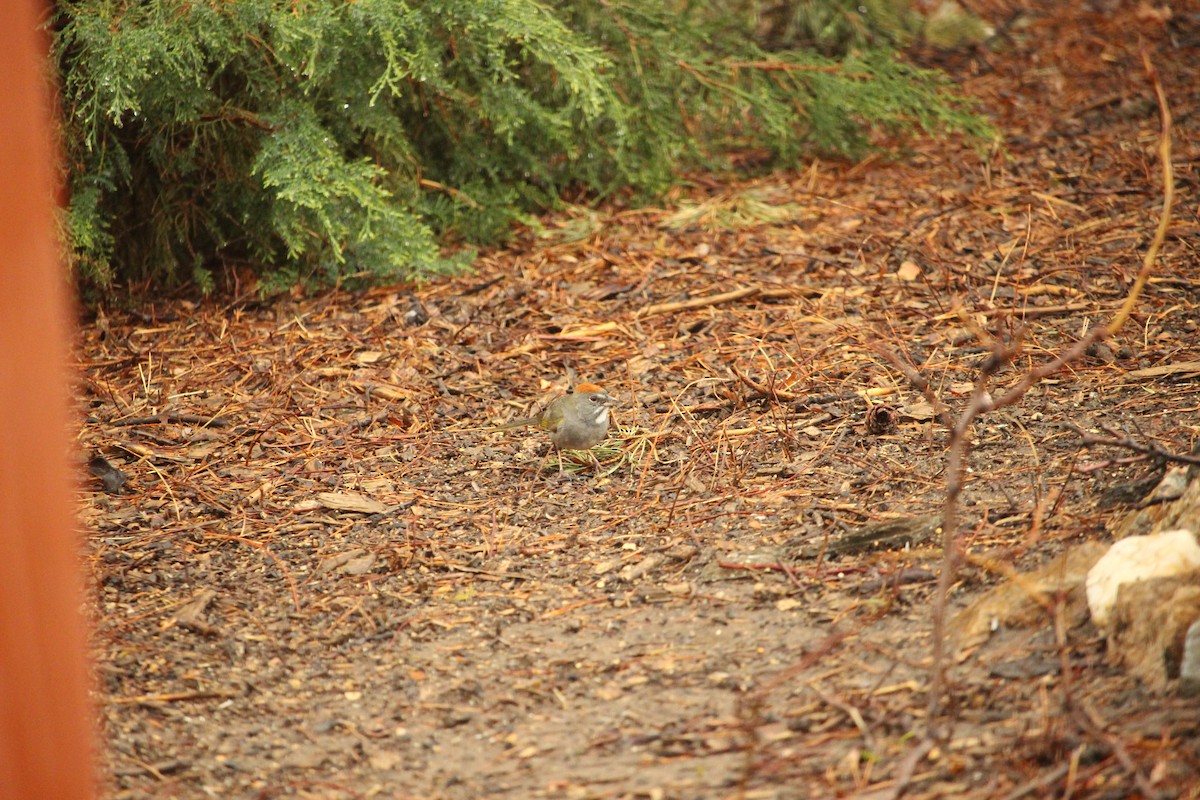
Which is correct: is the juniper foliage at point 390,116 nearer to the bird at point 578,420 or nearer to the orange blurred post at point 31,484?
the bird at point 578,420

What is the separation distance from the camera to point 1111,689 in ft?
8.16

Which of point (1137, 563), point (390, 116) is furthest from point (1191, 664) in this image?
point (390, 116)

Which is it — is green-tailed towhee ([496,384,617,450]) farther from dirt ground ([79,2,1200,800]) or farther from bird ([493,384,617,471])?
dirt ground ([79,2,1200,800])

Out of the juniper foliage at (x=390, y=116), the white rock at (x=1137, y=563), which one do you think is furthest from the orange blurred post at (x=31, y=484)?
the juniper foliage at (x=390, y=116)

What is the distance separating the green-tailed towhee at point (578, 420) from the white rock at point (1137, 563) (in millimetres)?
1878

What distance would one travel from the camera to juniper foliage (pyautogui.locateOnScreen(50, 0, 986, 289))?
5070 mm

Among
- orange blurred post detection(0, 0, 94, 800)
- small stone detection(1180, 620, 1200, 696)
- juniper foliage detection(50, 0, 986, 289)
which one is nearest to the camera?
orange blurred post detection(0, 0, 94, 800)

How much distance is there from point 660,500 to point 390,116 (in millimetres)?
2866

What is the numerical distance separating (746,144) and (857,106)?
1.14 metres

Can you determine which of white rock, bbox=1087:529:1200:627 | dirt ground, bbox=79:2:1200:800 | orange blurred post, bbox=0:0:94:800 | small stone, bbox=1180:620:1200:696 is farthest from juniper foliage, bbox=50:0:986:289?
small stone, bbox=1180:620:1200:696

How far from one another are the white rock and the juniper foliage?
11.6ft

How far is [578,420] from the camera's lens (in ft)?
13.4

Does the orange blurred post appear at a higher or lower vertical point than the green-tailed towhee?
higher

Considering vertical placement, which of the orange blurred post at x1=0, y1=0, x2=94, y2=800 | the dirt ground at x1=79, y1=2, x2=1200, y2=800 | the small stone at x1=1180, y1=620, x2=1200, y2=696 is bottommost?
the dirt ground at x1=79, y1=2, x2=1200, y2=800
